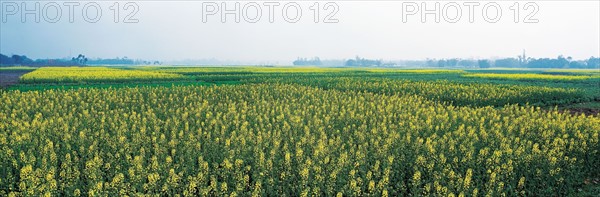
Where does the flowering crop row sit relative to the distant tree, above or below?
below

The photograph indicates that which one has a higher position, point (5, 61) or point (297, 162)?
point (5, 61)

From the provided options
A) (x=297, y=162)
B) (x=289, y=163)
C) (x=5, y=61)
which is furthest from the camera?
(x=5, y=61)

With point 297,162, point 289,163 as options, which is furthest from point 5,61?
point 289,163

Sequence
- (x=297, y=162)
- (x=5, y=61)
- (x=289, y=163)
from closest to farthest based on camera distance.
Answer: (x=289, y=163) → (x=297, y=162) → (x=5, y=61)

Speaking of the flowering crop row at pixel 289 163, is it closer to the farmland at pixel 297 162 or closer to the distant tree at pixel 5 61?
the farmland at pixel 297 162

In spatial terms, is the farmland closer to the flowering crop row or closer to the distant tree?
the flowering crop row

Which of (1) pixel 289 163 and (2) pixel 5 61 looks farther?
(2) pixel 5 61

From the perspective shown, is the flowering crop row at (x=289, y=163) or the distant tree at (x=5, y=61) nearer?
the flowering crop row at (x=289, y=163)

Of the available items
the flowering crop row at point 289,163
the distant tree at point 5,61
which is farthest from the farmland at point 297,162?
the distant tree at point 5,61

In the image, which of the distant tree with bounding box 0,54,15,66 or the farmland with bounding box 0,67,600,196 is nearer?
the farmland with bounding box 0,67,600,196

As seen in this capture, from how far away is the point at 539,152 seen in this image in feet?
32.4

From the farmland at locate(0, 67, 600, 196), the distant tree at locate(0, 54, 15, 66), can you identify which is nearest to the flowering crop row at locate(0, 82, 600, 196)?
the farmland at locate(0, 67, 600, 196)

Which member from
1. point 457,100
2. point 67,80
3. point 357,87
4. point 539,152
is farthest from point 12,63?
point 539,152

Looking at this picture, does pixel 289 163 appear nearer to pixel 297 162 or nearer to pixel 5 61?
pixel 297 162
